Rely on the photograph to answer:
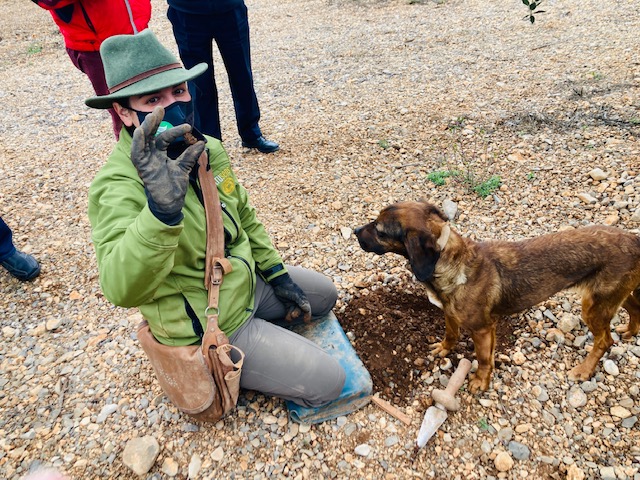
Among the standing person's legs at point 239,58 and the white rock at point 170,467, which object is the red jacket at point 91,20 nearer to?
the standing person's legs at point 239,58

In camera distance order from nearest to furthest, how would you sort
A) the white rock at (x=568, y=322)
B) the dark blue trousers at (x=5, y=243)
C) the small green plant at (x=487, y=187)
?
the white rock at (x=568, y=322) → the dark blue trousers at (x=5, y=243) → the small green plant at (x=487, y=187)

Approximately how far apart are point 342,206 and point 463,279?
2417mm

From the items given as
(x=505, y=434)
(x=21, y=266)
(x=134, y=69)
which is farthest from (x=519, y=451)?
(x=21, y=266)

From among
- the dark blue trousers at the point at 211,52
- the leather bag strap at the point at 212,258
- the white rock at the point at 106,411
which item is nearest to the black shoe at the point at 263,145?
the dark blue trousers at the point at 211,52

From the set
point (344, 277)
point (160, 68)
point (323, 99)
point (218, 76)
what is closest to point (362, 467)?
point (344, 277)

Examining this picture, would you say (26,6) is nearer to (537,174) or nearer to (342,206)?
Answer: (342,206)

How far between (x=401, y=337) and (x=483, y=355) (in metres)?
0.67

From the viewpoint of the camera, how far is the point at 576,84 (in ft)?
22.1

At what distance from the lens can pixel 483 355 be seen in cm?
321

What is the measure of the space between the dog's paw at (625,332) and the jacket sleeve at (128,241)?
3434 mm

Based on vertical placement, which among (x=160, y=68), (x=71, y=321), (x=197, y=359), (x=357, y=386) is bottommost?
(x=71, y=321)

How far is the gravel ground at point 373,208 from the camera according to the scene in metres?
3.03

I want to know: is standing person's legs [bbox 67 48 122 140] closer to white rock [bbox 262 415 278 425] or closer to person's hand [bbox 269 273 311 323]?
person's hand [bbox 269 273 311 323]

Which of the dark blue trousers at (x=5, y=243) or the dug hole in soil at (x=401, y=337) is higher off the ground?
the dark blue trousers at (x=5, y=243)
